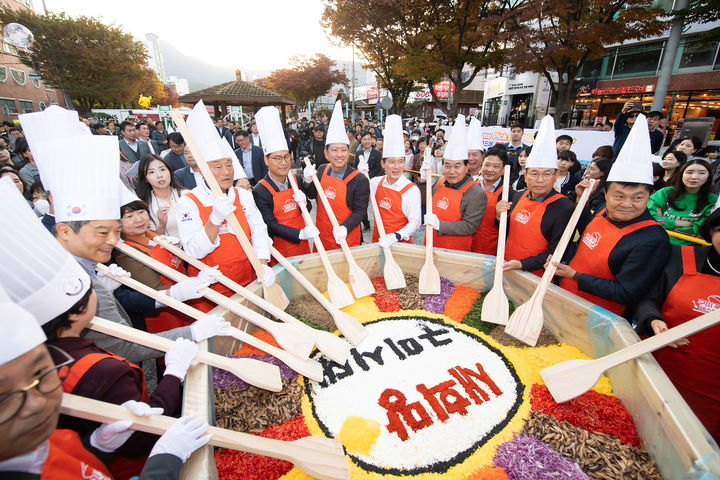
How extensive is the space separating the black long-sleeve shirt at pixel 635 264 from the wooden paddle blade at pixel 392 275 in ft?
4.33

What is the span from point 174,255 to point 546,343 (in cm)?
285

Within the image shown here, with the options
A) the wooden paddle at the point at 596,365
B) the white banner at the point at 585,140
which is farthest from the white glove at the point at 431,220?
the white banner at the point at 585,140

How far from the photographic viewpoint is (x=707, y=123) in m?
8.73

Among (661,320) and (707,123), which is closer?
(661,320)

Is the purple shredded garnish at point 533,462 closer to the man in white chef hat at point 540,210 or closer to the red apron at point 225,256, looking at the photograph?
the man in white chef hat at point 540,210

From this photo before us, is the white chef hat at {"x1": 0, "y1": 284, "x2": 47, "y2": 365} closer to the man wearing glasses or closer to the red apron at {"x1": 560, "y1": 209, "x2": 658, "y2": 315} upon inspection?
the red apron at {"x1": 560, "y1": 209, "x2": 658, "y2": 315}

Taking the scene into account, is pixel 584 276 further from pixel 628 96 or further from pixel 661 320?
pixel 628 96

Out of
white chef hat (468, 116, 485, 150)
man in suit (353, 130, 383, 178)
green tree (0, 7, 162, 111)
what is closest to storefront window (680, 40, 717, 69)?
man in suit (353, 130, 383, 178)

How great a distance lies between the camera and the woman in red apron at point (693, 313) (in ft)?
5.90

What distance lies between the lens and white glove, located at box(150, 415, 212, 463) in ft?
3.97

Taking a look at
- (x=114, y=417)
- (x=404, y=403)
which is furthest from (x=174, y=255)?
(x=404, y=403)

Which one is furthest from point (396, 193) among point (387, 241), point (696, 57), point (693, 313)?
point (696, 57)

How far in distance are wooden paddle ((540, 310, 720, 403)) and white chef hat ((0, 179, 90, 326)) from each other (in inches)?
90.7

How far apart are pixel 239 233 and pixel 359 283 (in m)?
1.04
